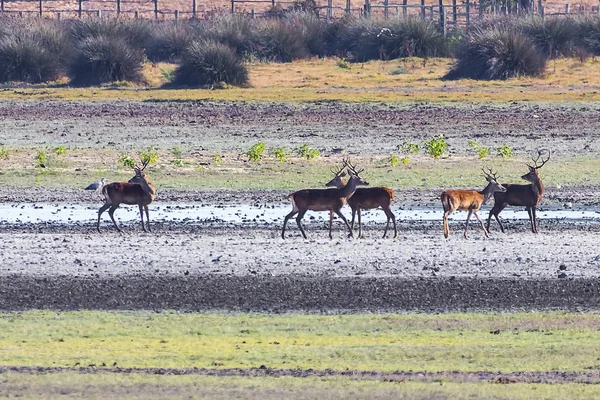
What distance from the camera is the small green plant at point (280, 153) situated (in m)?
23.0

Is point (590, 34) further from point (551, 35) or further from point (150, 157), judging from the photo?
point (150, 157)

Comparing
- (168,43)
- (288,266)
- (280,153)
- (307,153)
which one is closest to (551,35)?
(168,43)

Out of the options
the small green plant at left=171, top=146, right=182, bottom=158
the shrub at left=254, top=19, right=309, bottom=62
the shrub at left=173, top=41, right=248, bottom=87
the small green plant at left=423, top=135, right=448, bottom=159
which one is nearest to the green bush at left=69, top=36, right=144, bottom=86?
the shrub at left=173, top=41, right=248, bottom=87

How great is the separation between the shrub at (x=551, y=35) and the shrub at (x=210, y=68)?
10181 mm

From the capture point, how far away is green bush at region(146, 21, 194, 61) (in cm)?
4356

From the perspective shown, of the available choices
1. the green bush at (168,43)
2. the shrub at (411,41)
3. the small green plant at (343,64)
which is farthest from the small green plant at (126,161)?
the shrub at (411,41)

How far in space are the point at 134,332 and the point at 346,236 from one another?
218 inches

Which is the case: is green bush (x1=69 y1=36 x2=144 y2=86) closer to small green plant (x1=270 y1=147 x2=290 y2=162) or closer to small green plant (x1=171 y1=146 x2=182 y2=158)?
small green plant (x1=171 y1=146 x2=182 y2=158)

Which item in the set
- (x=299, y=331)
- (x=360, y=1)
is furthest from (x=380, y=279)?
(x=360, y=1)

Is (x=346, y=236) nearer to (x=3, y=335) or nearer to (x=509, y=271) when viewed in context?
(x=509, y=271)

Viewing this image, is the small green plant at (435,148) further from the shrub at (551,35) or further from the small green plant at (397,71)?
the shrub at (551,35)

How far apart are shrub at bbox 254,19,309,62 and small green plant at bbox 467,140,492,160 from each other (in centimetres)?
1914

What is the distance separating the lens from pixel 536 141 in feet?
84.3

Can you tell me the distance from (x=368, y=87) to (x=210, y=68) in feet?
14.2
